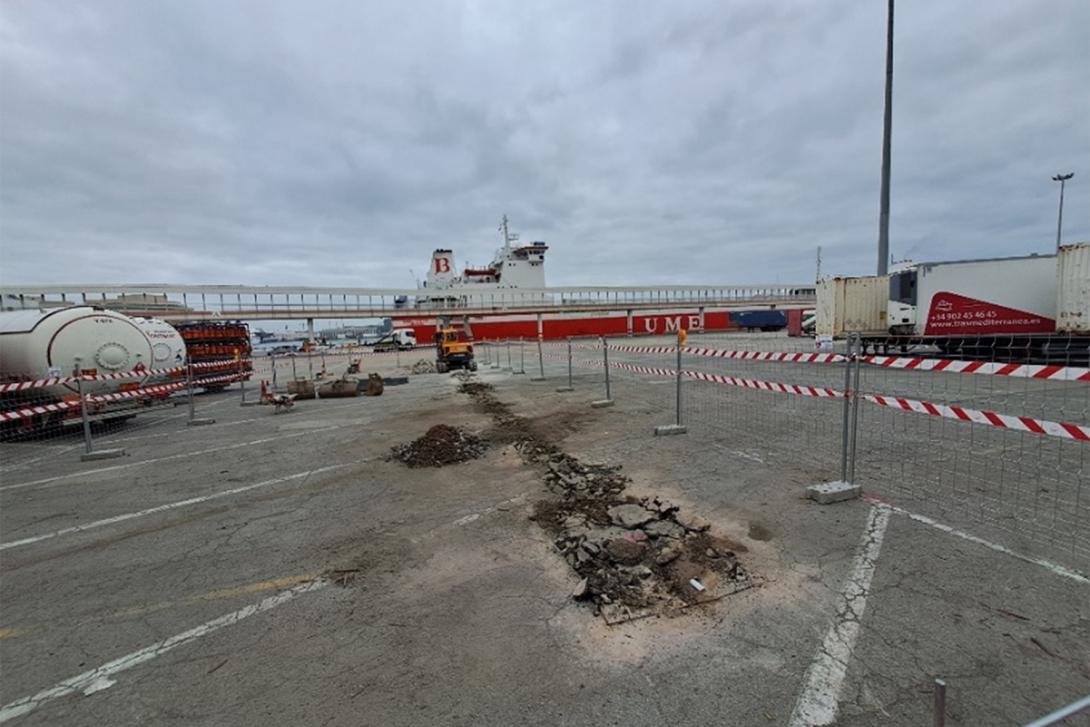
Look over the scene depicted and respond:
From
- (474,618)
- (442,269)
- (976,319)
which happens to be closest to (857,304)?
(976,319)

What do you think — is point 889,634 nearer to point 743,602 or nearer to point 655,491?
point 743,602

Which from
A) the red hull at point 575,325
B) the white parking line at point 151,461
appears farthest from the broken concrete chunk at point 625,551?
the red hull at point 575,325

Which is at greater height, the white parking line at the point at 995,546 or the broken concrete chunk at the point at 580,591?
the broken concrete chunk at the point at 580,591

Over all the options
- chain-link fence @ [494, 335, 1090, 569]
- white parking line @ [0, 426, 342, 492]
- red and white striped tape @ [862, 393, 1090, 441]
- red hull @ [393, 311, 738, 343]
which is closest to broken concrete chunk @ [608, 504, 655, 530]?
chain-link fence @ [494, 335, 1090, 569]

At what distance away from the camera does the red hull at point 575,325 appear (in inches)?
2153

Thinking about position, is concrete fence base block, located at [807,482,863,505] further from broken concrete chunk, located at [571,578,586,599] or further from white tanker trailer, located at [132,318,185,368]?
white tanker trailer, located at [132,318,185,368]

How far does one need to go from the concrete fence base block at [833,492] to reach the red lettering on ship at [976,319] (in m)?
14.9

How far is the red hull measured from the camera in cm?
5469

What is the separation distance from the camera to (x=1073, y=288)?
14445 mm

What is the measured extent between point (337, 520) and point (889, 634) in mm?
4783

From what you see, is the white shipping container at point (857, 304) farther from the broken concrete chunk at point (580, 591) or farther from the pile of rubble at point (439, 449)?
the broken concrete chunk at point (580, 591)

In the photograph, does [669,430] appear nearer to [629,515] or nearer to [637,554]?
[629,515]

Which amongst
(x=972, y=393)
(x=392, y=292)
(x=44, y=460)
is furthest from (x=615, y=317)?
(x=44, y=460)

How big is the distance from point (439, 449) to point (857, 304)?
21.0 meters
